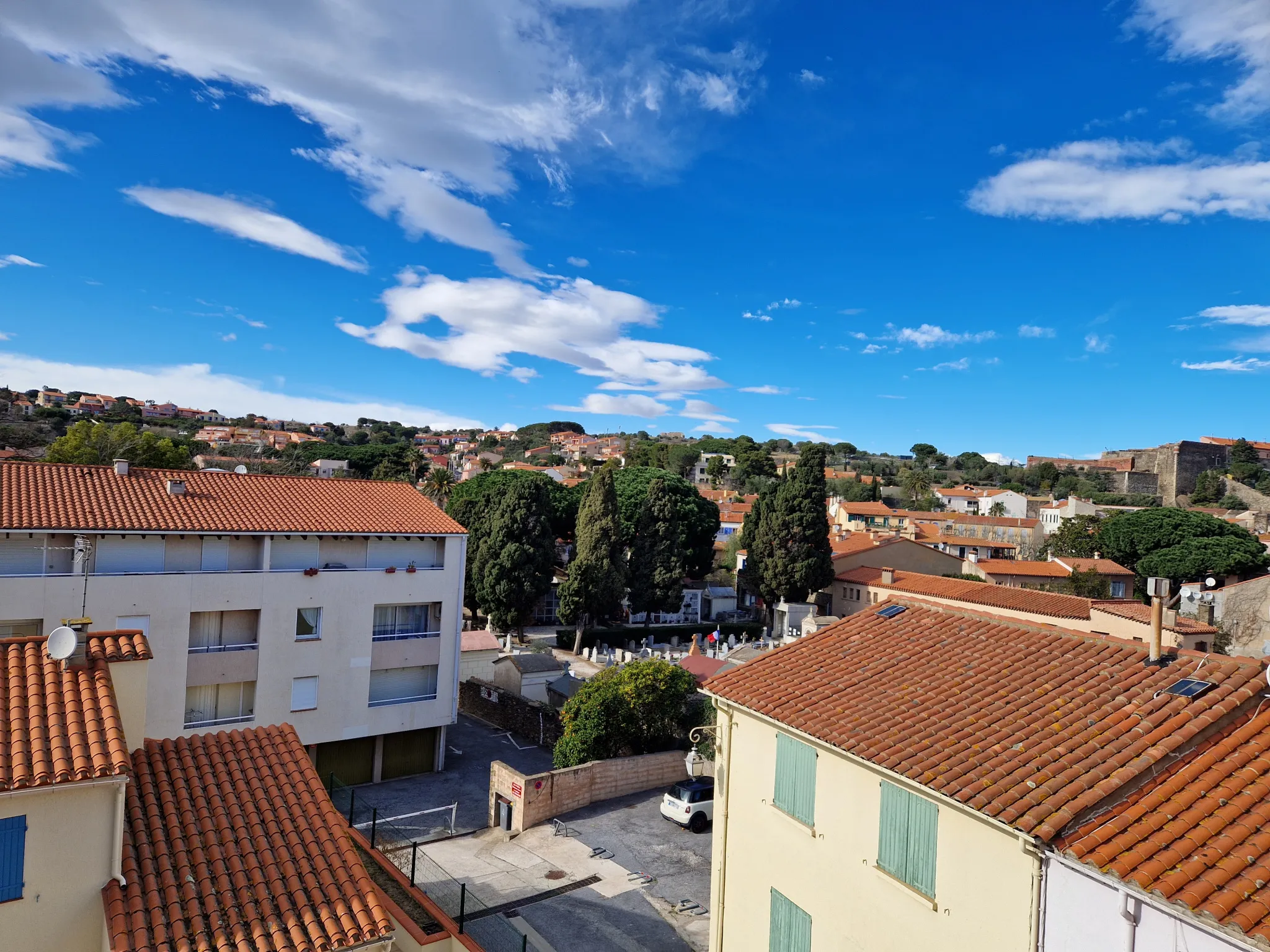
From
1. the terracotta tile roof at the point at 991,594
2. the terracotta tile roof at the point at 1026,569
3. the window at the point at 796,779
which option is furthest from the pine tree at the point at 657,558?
the window at the point at 796,779

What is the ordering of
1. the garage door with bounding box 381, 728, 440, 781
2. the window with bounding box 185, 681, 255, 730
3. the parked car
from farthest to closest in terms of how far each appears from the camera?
1. the garage door with bounding box 381, 728, 440, 781
2. the window with bounding box 185, 681, 255, 730
3. the parked car

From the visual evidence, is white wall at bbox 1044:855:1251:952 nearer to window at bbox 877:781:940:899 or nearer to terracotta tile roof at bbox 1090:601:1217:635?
window at bbox 877:781:940:899

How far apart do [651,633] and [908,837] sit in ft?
142

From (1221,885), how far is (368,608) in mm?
23547

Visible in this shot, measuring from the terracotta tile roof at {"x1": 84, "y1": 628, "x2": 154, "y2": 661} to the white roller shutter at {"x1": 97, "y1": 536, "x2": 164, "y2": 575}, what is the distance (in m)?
13.6

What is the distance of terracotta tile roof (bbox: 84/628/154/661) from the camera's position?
8984 mm

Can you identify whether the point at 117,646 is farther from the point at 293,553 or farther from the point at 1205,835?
the point at 293,553

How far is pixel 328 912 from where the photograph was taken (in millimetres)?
7777

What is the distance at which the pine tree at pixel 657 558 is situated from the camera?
5131cm

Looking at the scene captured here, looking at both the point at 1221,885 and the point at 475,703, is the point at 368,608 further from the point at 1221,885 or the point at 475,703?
the point at 1221,885

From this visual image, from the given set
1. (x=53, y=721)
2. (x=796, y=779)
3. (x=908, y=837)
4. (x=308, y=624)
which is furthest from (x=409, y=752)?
(x=908, y=837)

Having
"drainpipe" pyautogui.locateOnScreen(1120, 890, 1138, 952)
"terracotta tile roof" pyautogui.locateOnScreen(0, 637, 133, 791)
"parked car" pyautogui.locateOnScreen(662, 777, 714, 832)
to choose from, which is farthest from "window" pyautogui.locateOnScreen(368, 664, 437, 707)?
"drainpipe" pyautogui.locateOnScreen(1120, 890, 1138, 952)

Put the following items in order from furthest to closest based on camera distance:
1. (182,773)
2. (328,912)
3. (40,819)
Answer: (182,773) → (328,912) → (40,819)

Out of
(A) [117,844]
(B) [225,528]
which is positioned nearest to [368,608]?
(B) [225,528]
